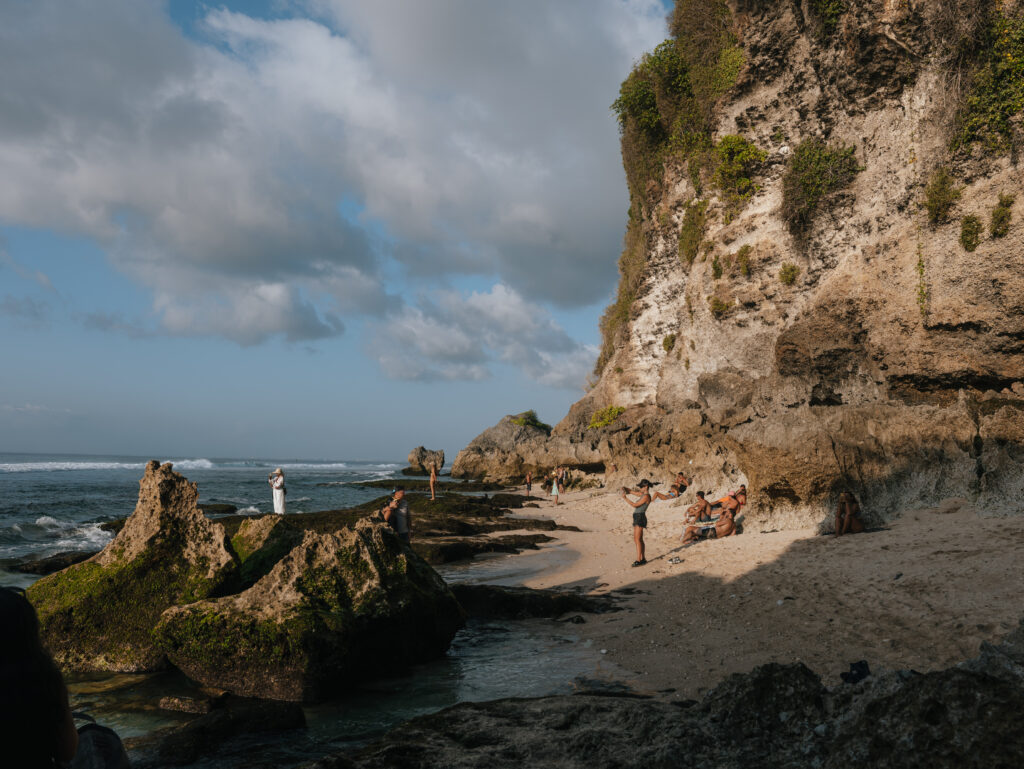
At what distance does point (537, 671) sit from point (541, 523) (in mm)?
13742

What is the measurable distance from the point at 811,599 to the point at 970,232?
12.2m

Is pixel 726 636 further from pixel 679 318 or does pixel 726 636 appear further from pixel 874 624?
pixel 679 318

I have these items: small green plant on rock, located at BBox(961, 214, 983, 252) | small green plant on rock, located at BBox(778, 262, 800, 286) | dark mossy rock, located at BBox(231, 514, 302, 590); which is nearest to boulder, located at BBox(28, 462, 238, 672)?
dark mossy rock, located at BBox(231, 514, 302, 590)

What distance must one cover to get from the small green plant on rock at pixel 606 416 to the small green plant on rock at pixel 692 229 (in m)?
12.1

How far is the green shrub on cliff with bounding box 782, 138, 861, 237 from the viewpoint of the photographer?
68.0 feet

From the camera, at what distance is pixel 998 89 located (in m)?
15.0

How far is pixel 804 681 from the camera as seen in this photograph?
349 centimetres

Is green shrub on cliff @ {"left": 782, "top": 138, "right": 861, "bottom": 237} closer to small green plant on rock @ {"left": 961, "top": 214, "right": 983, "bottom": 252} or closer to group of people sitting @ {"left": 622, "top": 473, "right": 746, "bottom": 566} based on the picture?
small green plant on rock @ {"left": 961, "top": 214, "right": 983, "bottom": 252}

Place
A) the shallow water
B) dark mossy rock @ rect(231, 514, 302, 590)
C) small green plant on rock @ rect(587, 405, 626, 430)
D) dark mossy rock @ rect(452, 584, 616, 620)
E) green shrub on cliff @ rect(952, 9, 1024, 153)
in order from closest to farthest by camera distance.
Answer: the shallow water < dark mossy rock @ rect(231, 514, 302, 590) < dark mossy rock @ rect(452, 584, 616, 620) < green shrub on cliff @ rect(952, 9, 1024, 153) < small green plant on rock @ rect(587, 405, 626, 430)

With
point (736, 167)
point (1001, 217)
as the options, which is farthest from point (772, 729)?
point (736, 167)

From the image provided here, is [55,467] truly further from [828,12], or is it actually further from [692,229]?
[828,12]

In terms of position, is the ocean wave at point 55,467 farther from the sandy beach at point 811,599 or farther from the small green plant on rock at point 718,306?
the sandy beach at point 811,599

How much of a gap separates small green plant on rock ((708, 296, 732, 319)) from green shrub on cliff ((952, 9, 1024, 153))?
11.4m

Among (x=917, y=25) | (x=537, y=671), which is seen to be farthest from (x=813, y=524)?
(x=917, y=25)
